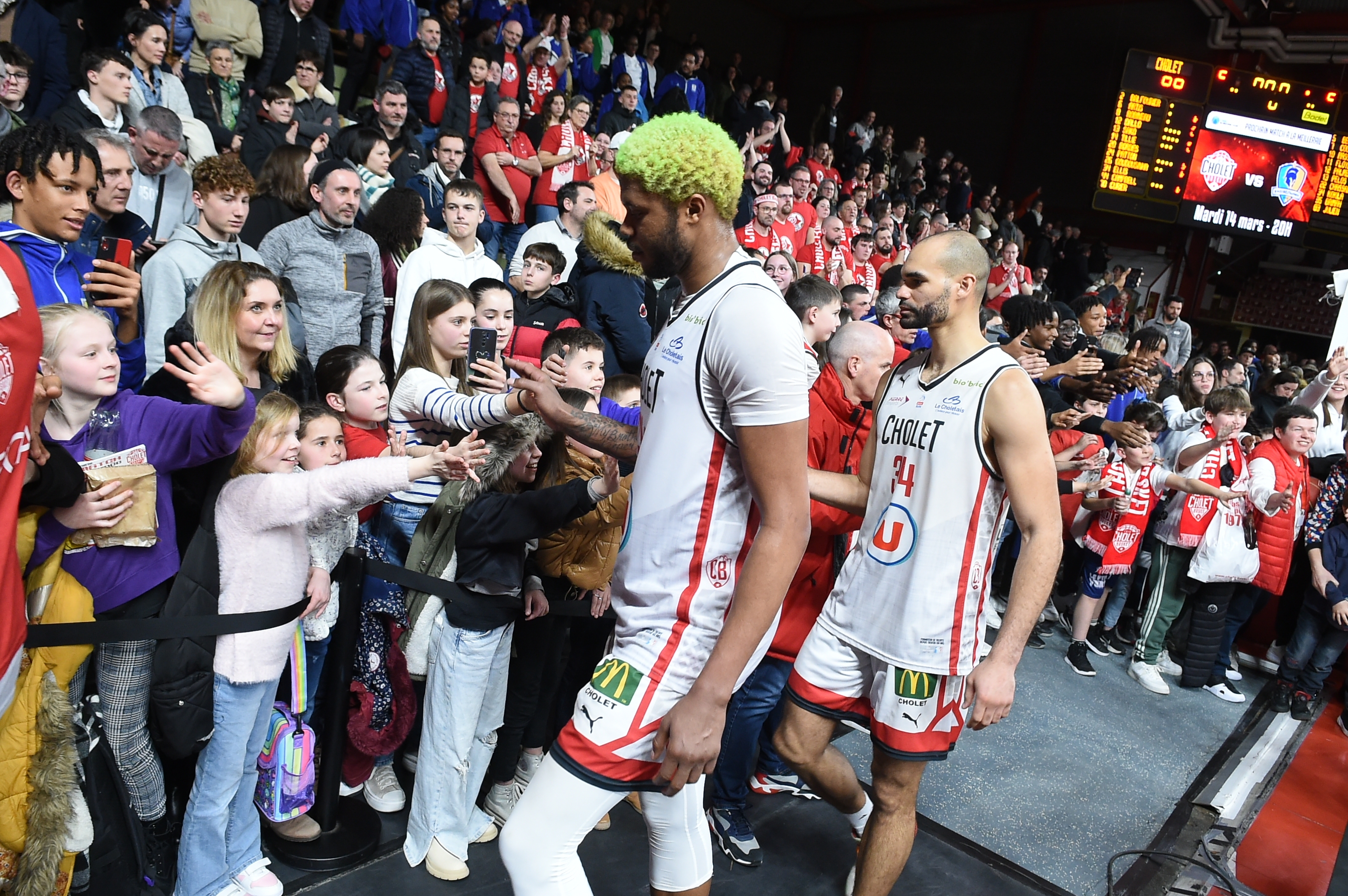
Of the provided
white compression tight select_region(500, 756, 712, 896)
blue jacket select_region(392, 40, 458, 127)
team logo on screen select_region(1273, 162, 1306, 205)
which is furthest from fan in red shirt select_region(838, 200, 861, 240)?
white compression tight select_region(500, 756, 712, 896)

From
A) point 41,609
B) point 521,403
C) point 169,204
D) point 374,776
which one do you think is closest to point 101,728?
point 41,609

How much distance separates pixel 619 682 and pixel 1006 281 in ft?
38.6

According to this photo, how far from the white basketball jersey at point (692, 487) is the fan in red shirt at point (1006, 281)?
438 inches

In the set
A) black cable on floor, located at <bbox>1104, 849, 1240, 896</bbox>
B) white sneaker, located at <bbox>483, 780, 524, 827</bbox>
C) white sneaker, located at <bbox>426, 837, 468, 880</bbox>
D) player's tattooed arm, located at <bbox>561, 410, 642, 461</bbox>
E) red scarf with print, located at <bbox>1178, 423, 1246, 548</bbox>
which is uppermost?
player's tattooed arm, located at <bbox>561, 410, 642, 461</bbox>

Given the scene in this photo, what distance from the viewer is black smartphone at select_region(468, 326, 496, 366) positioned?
2447 millimetres

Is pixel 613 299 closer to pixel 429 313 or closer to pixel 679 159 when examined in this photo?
pixel 429 313

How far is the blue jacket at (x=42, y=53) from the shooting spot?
5523 mm

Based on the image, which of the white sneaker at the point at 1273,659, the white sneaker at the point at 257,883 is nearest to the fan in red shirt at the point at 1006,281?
the white sneaker at the point at 1273,659

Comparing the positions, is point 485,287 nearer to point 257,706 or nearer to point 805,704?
point 257,706

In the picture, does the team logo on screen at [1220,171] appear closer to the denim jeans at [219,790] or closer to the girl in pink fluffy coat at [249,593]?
the girl in pink fluffy coat at [249,593]

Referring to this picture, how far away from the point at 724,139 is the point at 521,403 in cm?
85

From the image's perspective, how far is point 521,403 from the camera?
90.1 inches

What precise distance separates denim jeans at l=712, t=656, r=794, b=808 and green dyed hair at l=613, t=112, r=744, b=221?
2.11m

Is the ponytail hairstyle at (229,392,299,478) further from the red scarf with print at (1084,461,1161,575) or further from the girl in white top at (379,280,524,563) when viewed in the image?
the red scarf with print at (1084,461,1161,575)
